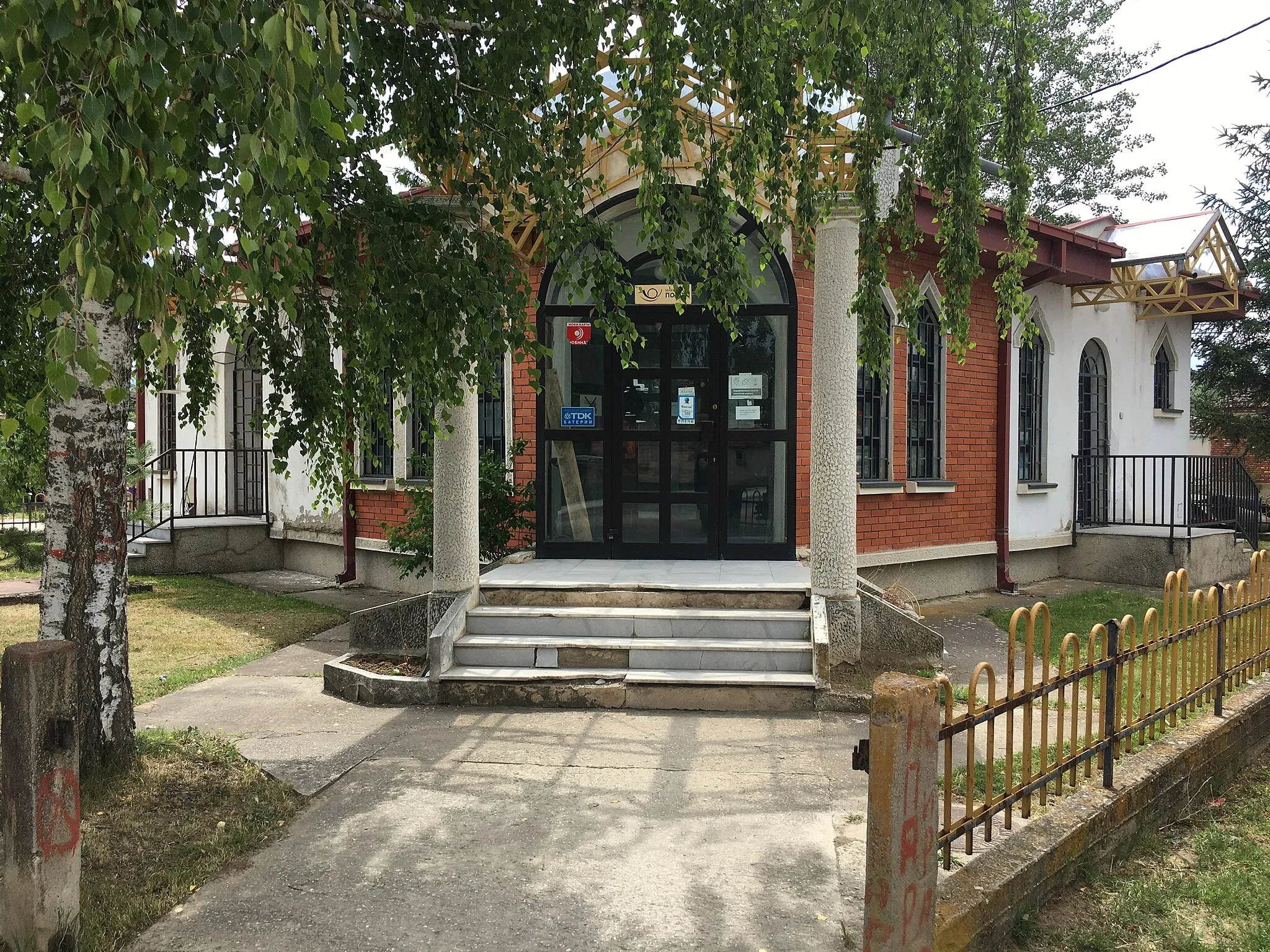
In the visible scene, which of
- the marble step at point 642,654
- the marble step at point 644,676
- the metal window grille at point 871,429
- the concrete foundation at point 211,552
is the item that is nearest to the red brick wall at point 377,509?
the concrete foundation at point 211,552

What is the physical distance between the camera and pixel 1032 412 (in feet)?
40.0

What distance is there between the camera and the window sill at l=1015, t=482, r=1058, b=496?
11.5 m

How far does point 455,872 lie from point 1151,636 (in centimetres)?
338

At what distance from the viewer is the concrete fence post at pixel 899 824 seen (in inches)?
108

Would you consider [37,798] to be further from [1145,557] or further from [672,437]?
[1145,557]

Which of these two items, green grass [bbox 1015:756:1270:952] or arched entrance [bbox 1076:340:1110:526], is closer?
green grass [bbox 1015:756:1270:952]

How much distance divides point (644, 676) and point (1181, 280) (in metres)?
9.95

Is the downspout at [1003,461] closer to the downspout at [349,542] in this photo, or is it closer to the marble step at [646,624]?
the marble step at [646,624]

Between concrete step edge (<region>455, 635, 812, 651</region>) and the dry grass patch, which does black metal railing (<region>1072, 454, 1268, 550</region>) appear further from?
the dry grass patch

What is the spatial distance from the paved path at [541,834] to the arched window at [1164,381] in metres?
11.6

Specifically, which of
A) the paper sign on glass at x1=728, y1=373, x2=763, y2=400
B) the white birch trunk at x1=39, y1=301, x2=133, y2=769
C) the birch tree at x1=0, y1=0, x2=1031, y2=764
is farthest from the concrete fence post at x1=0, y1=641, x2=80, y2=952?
the paper sign on glass at x1=728, y1=373, x2=763, y2=400

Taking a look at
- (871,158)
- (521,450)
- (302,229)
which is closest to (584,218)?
(871,158)

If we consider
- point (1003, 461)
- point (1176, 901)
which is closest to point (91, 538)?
point (1176, 901)

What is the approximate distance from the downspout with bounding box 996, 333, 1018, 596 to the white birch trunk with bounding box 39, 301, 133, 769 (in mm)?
9546
